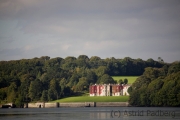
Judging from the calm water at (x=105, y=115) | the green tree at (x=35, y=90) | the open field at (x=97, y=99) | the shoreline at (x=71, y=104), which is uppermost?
the green tree at (x=35, y=90)

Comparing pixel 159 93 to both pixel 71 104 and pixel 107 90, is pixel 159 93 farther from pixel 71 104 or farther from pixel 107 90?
pixel 107 90

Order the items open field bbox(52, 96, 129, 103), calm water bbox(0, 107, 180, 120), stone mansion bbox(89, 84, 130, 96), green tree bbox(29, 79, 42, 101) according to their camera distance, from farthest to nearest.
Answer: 1. stone mansion bbox(89, 84, 130, 96)
2. green tree bbox(29, 79, 42, 101)
3. open field bbox(52, 96, 129, 103)
4. calm water bbox(0, 107, 180, 120)

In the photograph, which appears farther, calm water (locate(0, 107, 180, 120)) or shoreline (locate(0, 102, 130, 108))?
shoreline (locate(0, 102, 130, 108))

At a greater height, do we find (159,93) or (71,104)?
(159,93)

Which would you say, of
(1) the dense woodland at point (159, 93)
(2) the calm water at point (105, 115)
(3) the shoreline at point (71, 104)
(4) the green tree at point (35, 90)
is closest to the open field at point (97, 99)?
(3) the shoreline at point (71, 104)

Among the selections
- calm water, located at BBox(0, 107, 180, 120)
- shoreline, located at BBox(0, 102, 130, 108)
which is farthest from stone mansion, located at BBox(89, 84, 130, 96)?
calm water, located at BBox(0, 107, 180, 120)

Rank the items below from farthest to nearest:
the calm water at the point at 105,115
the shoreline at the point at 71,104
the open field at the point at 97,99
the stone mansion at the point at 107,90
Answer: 1. the stone mansion at the point at 107,90
2. the open field at the point at 97,99
3. the shoreline at the point at 71,104
4. the calm water at the point at 105,115

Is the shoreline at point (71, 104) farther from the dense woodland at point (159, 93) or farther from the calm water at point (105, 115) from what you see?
the calm water at point (105, 115)

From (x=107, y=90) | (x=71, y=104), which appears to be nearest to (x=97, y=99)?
(x=71, y=104)

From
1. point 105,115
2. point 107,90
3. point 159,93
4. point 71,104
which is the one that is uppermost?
point 107,90

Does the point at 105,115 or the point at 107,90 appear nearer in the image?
the point at 105,115

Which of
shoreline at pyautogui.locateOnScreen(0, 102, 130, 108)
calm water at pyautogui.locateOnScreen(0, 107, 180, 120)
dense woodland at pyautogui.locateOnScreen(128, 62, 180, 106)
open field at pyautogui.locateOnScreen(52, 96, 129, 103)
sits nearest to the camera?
calm water at pyautogui.locateOnScreen(0, 107, 180, 120)

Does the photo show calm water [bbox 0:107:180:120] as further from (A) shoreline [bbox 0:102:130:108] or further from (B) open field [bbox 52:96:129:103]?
(B) open field [bbox 52:96:129:103]

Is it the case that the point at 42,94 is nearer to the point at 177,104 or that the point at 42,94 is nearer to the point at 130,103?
the point at 130,103
